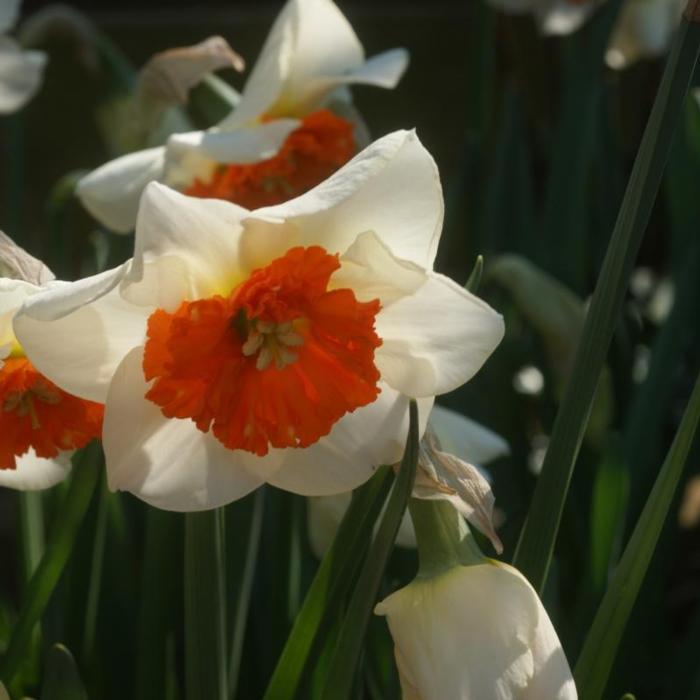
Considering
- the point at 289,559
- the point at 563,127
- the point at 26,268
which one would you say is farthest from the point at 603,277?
the point at 563,127

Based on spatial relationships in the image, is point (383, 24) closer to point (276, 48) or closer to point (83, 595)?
point (276, 48)

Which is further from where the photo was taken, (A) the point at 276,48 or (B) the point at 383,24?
(B) the point at 383,24

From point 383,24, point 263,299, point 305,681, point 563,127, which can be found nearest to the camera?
point 263,299

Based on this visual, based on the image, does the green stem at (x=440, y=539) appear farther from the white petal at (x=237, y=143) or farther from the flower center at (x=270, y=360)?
the white petal at (x=237, y=143)

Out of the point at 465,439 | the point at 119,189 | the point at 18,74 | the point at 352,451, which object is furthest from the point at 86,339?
the point at 18,74

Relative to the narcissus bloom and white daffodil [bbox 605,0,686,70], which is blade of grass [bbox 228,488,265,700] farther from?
white daffodil [bbox 605,0,686,70]

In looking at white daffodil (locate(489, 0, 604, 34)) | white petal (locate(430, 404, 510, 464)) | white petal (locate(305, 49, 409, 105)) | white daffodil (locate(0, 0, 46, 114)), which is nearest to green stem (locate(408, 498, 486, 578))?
white petal (locate(430, 404, 510, 464))

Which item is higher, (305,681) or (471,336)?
(471,336)
